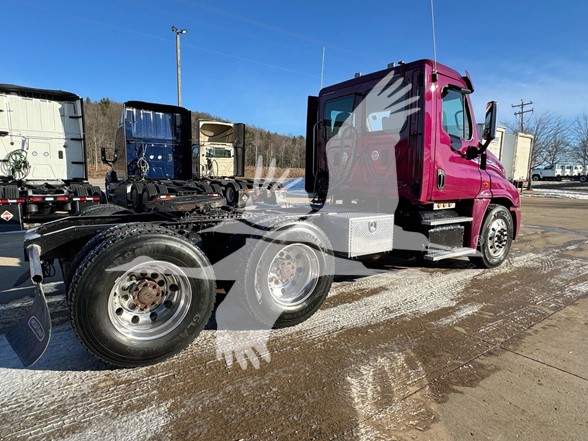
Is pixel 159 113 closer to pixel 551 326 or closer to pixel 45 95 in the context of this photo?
pixel 45 95

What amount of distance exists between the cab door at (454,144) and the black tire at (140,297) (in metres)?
3.49

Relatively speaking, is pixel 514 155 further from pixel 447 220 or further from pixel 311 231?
pixel 311 231

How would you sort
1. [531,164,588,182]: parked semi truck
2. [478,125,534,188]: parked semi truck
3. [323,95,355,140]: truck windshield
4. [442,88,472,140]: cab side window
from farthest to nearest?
[531,164,588,182]: parked semi truck, [478,125,534,188]: parked semi truck, [323,95,355,140]: truck windshield, [442,88,472,140]: cab side window

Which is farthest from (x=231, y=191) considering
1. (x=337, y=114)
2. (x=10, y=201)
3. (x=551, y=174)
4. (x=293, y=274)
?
(x=551, y=174)

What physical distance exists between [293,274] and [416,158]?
2.34 metres

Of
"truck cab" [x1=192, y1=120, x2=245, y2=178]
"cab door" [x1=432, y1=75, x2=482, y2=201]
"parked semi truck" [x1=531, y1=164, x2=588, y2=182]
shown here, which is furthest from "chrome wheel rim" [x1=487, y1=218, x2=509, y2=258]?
"parked semi truck" [x1=531, y1=164, x2=588, y2=182]

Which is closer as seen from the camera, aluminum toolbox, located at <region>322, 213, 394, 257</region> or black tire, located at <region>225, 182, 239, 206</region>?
aluminum toolbox, located at <region>322, 213, 394, 257</region>

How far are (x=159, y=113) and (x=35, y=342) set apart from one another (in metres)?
10.4

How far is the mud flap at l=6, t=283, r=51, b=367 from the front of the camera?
271 centimetres

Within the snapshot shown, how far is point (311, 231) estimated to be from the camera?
12.8 ft

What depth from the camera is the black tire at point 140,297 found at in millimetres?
2746

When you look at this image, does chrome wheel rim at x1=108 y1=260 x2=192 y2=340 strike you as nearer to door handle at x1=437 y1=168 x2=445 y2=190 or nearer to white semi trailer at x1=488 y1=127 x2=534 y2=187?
door handle at x1=437 y1=168 x2=445 y2=190

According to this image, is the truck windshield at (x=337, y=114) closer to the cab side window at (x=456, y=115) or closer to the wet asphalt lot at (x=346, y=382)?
the cab side window at (x=456, y=115)

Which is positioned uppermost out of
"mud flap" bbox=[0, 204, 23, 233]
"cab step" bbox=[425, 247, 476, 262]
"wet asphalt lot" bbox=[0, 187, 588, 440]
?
"mud flap" bbox=[0, 204, 23, 233]
